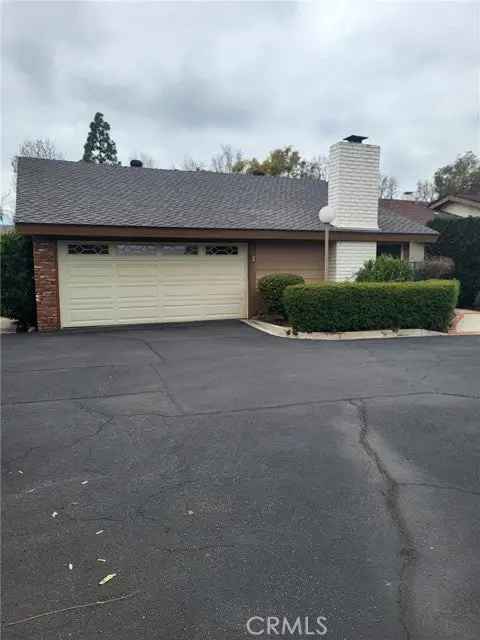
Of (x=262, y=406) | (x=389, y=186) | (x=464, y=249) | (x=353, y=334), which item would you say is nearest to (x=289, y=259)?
(x=353, y=334)

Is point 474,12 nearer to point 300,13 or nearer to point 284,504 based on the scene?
point 300,13

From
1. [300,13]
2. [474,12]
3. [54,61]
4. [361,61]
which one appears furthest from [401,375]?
[54,61]

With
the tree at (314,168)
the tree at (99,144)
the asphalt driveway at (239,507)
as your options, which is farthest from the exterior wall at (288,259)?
the tree at (99,144)

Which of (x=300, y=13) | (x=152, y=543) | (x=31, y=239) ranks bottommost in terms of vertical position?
(x=152, y=543)

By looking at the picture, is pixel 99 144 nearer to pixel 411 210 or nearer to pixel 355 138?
pixel 411 210

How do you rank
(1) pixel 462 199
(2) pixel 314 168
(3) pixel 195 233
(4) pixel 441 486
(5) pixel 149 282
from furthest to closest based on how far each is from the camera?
(2) pixel 314 168
(1) pixel 462 199
(5) pixel 149 282
(3) pixel 195 233
(4) pixel 441 486

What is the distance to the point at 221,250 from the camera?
13.2 m

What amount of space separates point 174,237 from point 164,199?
2268 millimetres

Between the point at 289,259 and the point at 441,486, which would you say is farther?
the point at 289,259

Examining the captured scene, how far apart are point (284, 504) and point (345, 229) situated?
37.3 feet

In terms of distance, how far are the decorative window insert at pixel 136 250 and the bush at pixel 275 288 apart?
10.5 ft

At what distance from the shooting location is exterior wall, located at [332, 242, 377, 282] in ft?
44.8

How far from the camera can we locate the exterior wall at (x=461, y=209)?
2020cm

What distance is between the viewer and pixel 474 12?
923 cm
